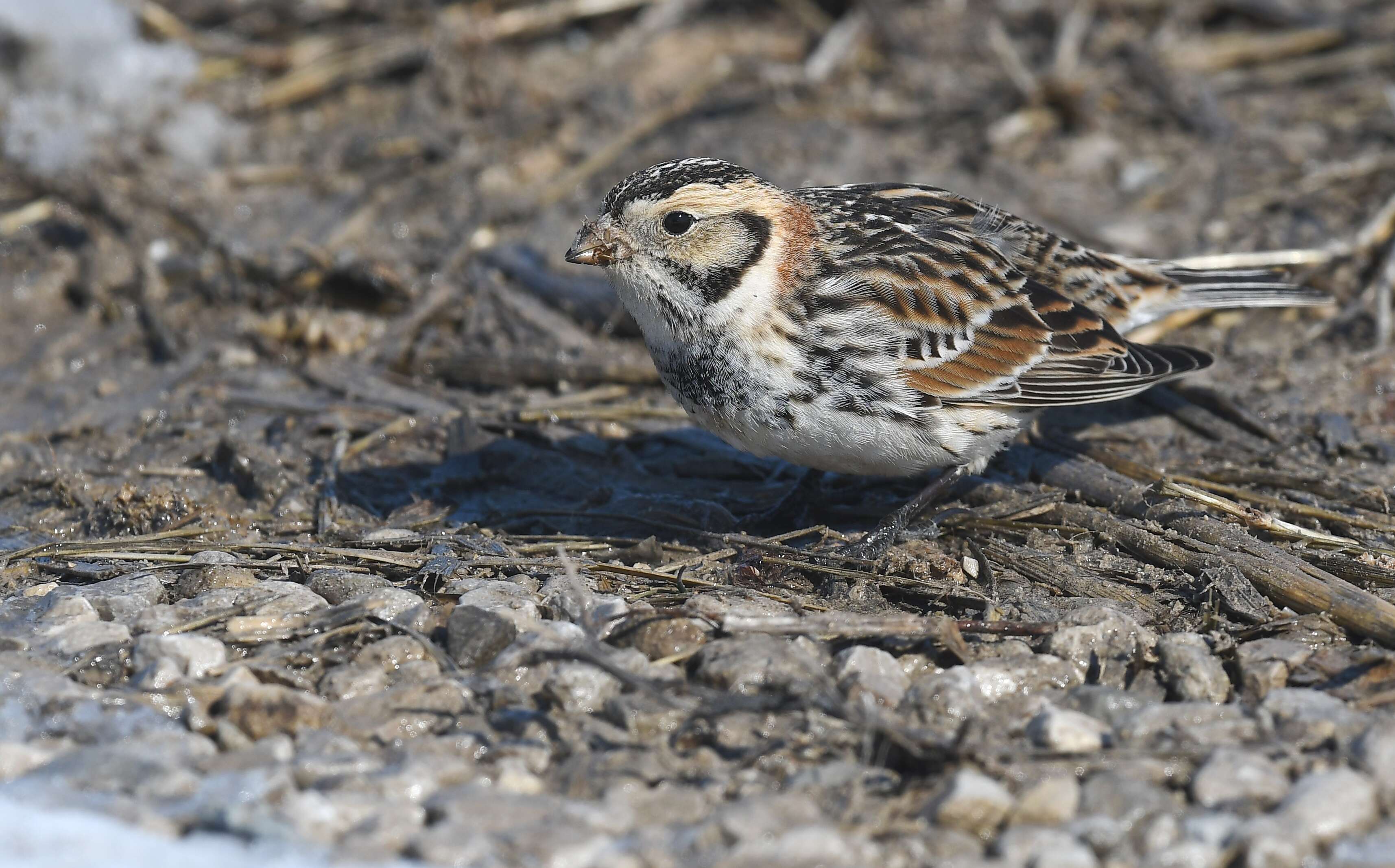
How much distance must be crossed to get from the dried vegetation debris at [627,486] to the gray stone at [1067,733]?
4 cm

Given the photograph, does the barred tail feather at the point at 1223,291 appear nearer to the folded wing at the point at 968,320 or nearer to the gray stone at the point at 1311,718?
the folded wing at the point at 968,320

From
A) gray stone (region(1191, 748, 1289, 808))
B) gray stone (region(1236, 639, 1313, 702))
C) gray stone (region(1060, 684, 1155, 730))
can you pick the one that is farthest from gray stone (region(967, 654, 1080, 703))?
gray stone (region(1191, 748, 1289, 808))

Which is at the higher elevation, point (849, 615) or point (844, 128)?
point (844, 128)

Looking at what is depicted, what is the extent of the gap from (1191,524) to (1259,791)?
1.69 m

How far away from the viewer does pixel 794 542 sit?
5609mm

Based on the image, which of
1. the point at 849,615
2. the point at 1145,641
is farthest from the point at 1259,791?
the point at 849,615

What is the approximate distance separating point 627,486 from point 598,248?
1282mm

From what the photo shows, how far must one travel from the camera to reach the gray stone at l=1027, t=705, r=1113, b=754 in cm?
390

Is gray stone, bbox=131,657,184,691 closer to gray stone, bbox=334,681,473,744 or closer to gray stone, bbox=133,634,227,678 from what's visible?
gray stone, bbox=133,634,227,678

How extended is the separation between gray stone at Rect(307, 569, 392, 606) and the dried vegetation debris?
0.06 feet

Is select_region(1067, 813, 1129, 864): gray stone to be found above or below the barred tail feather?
below

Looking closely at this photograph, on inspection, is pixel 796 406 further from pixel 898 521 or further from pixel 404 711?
pixel 404 711

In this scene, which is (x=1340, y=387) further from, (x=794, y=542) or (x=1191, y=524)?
(x=794, y=542)

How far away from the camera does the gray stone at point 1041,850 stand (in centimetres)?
339
